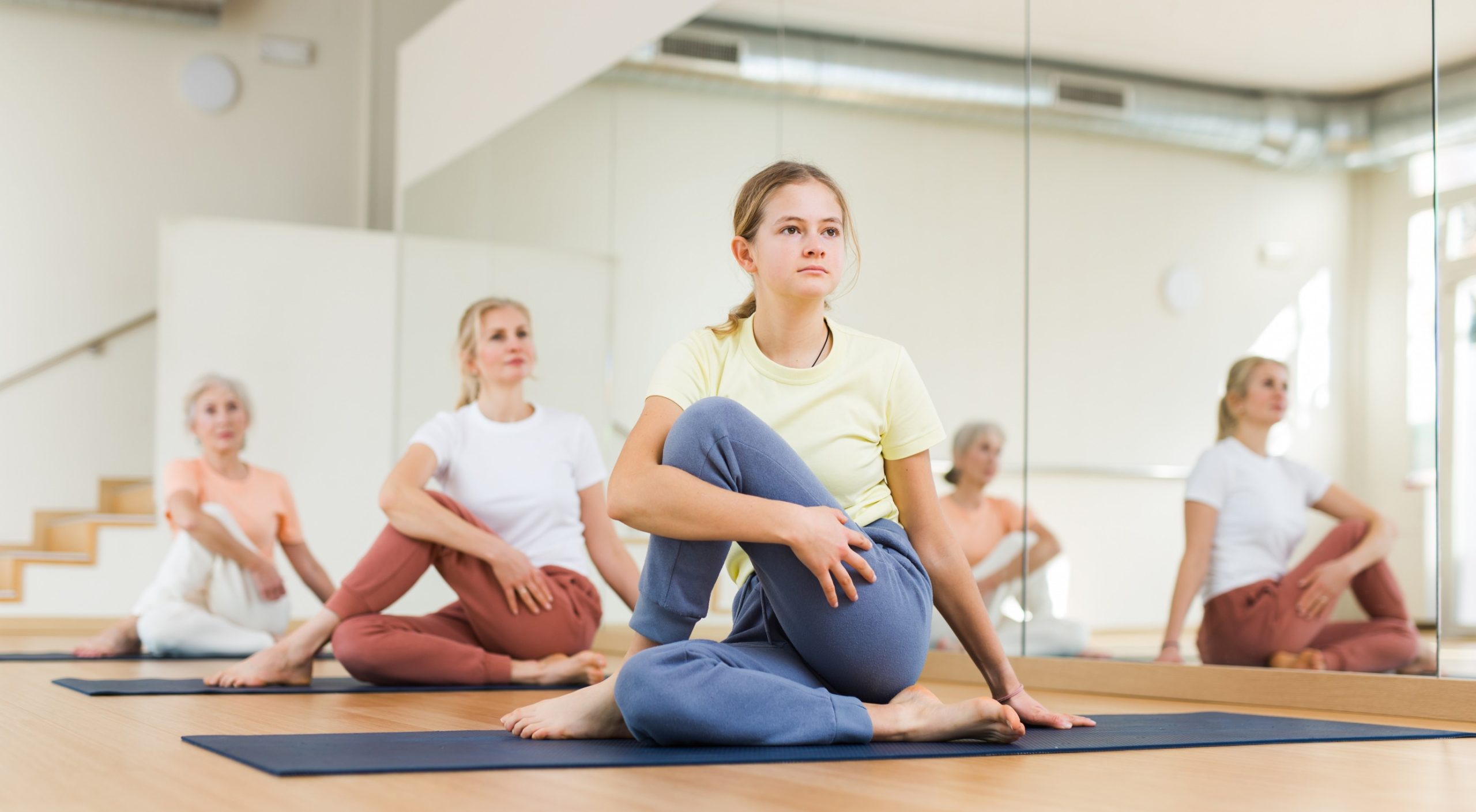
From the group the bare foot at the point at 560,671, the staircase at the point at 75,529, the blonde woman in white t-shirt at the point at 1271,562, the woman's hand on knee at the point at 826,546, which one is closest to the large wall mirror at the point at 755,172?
the bare foot at the point at 560,671

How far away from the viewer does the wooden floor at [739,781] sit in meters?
1.37

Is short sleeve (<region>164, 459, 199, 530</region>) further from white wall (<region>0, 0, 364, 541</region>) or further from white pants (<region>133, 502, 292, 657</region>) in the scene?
white wall (<region>0, 0, 364, 541</region>)

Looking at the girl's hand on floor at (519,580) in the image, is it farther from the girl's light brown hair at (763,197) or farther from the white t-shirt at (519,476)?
the girl's light brown hair at (763,197)

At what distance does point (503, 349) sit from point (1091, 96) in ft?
4.97

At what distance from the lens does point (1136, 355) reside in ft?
10.8

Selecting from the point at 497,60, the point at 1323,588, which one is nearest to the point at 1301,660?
the point at 1323,588

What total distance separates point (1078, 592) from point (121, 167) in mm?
5815

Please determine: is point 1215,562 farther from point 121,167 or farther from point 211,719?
point 121,167

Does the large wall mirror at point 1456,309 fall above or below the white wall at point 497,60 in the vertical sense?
below

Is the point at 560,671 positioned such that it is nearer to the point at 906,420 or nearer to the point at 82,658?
the point at 906,420

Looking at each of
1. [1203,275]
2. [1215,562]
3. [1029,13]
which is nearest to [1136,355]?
[1203,275]

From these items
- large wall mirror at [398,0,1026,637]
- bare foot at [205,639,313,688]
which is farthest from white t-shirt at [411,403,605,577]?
bare foot at [205,639,313,688]

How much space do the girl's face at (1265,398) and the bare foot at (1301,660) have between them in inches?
18.3

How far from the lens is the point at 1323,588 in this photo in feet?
9.26
